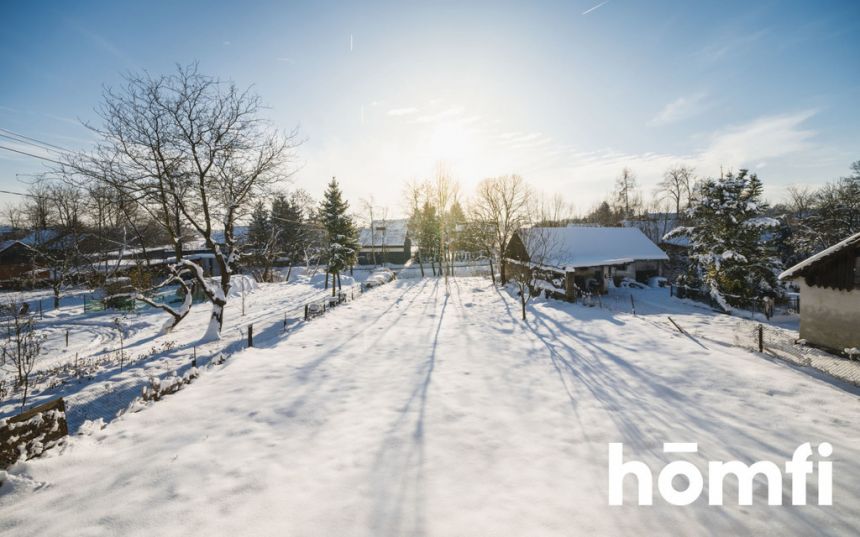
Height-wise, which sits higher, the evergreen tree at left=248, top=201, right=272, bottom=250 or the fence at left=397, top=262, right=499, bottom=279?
the evergreen tree at left=248, top=201, right=272, bottom=250

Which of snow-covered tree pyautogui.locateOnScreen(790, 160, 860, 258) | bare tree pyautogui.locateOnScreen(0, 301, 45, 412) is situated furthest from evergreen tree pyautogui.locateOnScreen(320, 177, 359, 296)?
snow-covered tree pyautogui.locateOnScreen(790, 160, 860, 258)

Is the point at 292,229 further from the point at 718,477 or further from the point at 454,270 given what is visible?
the point at 718,477

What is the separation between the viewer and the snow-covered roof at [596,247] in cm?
2681

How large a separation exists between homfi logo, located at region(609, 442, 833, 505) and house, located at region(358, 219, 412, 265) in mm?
52216

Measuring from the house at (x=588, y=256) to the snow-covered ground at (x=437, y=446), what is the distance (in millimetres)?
13711

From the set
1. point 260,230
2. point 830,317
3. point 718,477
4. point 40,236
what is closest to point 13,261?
point 40,236

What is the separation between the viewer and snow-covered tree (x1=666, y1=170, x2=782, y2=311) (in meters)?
20.8

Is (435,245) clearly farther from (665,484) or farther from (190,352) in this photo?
(665,484)

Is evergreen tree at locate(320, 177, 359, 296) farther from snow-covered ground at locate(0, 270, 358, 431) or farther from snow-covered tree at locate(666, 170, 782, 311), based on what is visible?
snow-covered tree at locate(666, 170, 782, 311)

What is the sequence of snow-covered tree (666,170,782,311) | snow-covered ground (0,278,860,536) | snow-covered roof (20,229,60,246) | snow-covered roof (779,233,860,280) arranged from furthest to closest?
snow-covered roof (20,229,60,246) → snow-covered tree (666,170,782,311) → snow-covered roof (779,233,860,280) → snow-covered ground (0,278,860,536)

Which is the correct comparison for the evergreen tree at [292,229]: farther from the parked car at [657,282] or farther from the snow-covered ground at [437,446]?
the parked car at [657,282]

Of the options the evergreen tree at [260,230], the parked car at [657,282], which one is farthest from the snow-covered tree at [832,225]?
the evergreen tree at [260,230]

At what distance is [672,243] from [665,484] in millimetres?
39123

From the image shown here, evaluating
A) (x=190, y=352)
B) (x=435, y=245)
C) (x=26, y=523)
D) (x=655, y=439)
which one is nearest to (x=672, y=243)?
(x=435, y=245)
